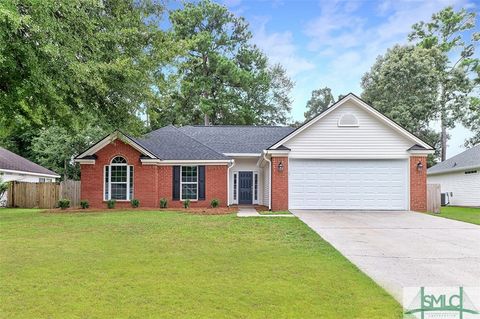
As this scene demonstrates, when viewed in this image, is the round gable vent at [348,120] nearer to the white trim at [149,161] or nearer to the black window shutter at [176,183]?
the black window shutter at [176,183]

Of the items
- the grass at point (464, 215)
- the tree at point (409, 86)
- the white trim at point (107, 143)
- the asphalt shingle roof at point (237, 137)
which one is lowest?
the grass at point (464, 215)

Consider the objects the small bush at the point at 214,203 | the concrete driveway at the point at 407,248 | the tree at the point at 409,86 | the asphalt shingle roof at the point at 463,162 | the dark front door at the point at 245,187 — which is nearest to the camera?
the concrete driveway at the point at 407,248

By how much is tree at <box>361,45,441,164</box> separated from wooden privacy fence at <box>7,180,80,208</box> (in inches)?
1105

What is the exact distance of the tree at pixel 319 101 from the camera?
56.8 meters

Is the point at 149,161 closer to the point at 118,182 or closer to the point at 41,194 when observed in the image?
the point at 118,182

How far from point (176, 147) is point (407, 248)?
15.2 m

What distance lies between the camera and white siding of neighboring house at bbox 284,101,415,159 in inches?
707

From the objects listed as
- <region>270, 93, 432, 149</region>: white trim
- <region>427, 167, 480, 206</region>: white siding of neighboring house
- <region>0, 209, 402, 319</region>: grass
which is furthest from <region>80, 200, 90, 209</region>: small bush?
<region>427, 167, 480, 206</region>: white siding of neighboring house

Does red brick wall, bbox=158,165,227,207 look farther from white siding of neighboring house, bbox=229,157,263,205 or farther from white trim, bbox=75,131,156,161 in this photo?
white siding of neighboring house, bbox=229,157,263,205

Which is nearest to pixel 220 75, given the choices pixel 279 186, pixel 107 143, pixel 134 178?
pixel 107 143

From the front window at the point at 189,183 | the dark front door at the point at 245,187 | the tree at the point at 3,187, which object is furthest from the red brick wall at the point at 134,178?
the tree at the point at 3,187

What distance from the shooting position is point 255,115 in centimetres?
4128

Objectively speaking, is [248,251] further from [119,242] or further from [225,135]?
Answer: [225,135]

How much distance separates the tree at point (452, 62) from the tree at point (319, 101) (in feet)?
57.8
